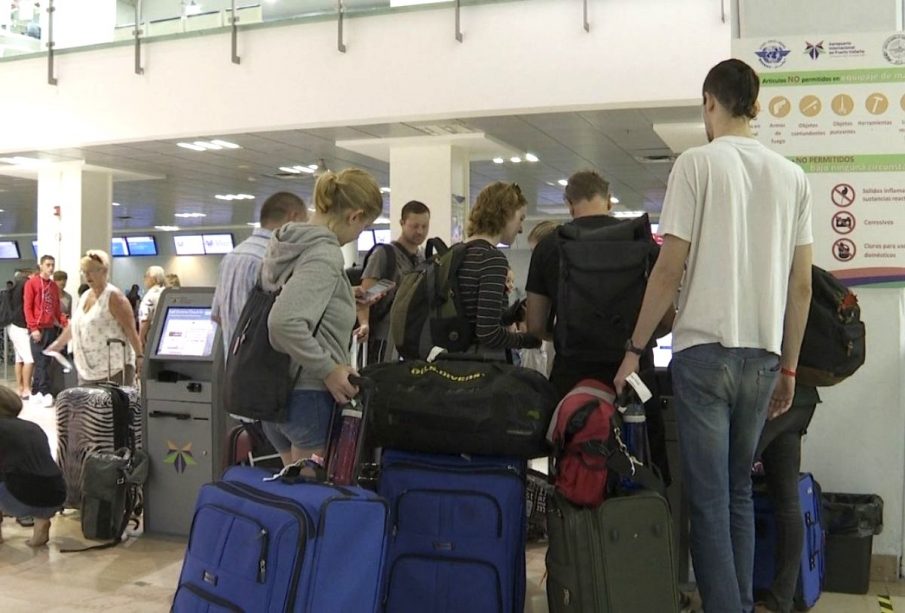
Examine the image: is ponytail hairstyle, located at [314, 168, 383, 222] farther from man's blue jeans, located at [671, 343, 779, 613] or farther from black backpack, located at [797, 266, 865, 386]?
black backpack, located at [797, 266, 865, 386]

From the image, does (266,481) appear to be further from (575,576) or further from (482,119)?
(482,119)

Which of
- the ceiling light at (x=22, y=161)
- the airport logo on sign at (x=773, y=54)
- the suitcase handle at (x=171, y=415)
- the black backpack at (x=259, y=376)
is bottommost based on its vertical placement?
the suitcase handle at (x=171, y=415)

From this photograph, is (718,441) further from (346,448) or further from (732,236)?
(346,448)

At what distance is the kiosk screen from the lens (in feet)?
14.6

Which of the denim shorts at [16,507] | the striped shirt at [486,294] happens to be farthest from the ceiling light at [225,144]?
the striped shirt at [486,294]

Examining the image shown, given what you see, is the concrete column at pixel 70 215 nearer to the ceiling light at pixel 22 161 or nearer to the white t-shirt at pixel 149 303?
the ceiling light at pixel 22 161

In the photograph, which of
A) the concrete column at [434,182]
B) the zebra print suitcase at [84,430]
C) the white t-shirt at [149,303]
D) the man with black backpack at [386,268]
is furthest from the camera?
the concrete column at [434,182]

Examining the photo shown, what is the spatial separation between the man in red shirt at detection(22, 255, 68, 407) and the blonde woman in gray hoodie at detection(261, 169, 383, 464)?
8.32 meters

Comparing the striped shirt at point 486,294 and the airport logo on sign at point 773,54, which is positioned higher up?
the airport logo on sign at point 773,54

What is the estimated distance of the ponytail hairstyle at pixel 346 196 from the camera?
2.67 metres

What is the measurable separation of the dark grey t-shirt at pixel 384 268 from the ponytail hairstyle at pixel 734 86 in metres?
2.15

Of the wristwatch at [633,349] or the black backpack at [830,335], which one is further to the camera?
the black backpack at [830,335]

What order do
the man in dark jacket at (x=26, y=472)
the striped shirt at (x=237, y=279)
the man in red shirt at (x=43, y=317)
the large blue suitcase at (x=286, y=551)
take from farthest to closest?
the man in red shirt at (x=43, y=317), the man in dark jacket at (x=26, y=472), the striped shirt at (x=237, y=279), the large blue suitcase at (x=286, y=551)

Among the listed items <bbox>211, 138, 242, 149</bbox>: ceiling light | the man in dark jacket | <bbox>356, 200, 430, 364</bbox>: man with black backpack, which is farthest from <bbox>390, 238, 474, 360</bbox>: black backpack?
<bbox>211, 138, 242, 149</bbox>: ceiling light
